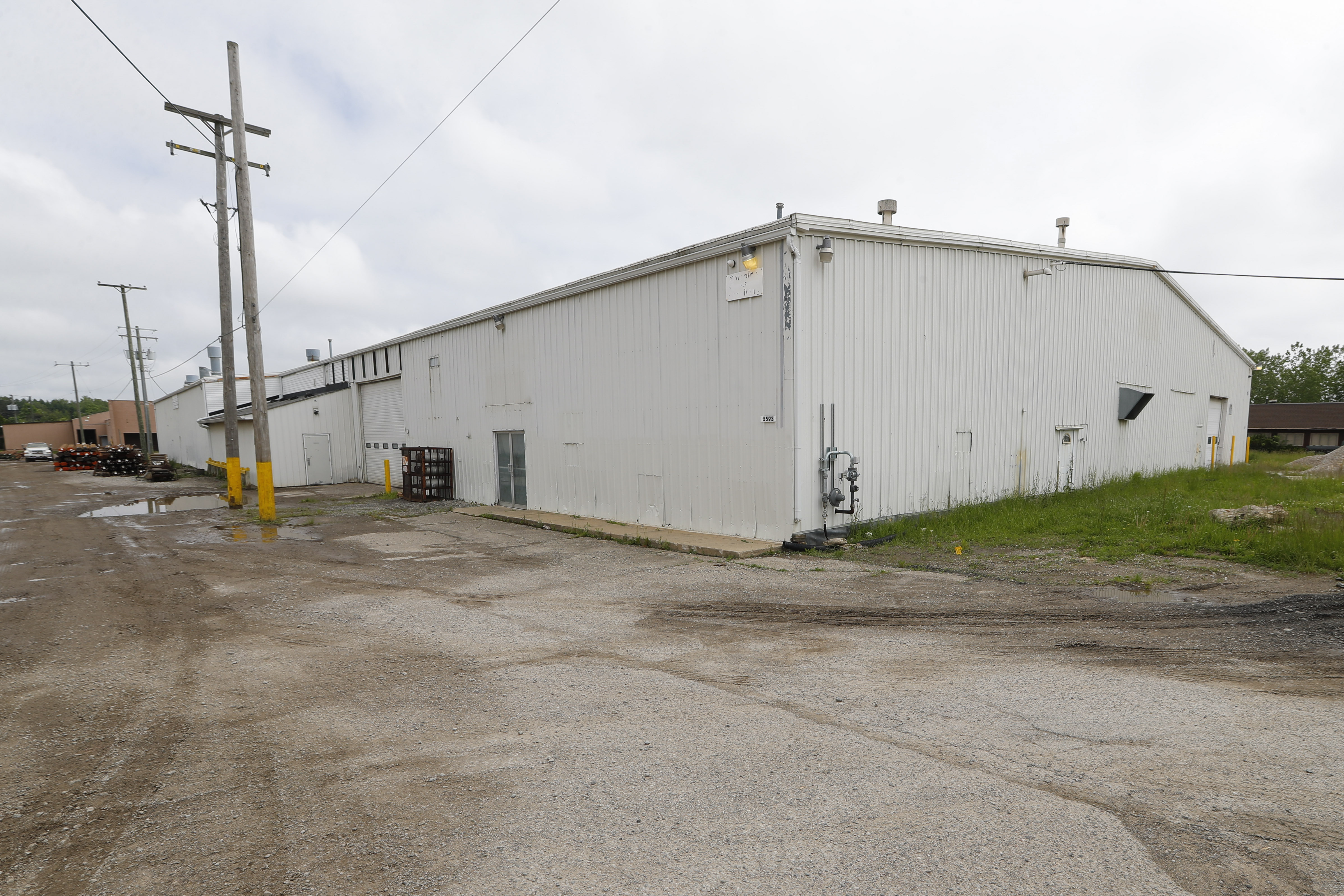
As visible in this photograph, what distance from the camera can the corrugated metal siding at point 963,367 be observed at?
11.1 m

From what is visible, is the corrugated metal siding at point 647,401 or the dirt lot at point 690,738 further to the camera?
the corrugated metal siding at point 647,401

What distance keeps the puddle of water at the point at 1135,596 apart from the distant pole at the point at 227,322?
66.2 feet

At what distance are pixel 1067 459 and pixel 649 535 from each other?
10198mm

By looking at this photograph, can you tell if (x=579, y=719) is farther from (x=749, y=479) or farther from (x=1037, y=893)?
(x=749, y=479)

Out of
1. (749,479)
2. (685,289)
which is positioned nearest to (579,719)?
(749,479)

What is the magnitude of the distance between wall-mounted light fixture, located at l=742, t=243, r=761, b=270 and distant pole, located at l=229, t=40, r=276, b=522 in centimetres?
1269

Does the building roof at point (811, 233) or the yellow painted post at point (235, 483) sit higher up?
the building roof at point (811, 233)

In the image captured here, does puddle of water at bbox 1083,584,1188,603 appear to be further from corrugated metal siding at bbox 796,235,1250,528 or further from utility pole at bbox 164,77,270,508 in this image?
utility pole at bbox 164,77,270,508

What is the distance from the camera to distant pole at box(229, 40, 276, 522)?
16.7 m

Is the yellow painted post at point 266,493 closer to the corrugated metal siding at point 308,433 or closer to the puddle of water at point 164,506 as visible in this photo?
the puddle of water at point 164,506

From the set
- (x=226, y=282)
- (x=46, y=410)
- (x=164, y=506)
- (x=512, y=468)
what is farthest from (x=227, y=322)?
(x=46, y=410)

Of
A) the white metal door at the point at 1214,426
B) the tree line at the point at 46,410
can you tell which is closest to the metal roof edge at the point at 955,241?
the white metal door at the point at 1214,426

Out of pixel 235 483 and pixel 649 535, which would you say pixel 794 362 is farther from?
pixel 235 483

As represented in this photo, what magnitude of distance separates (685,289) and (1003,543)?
6.93 metres
